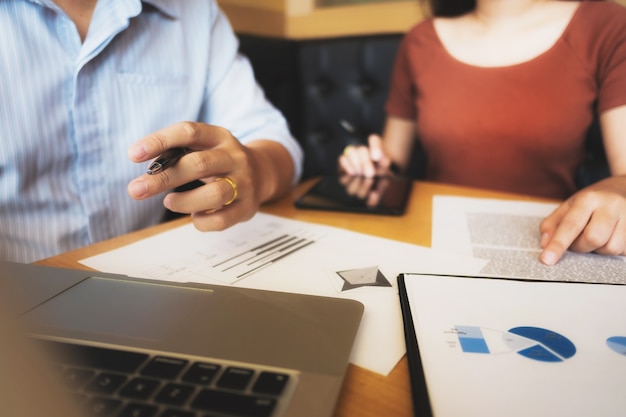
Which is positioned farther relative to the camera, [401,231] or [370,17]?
[370,17]

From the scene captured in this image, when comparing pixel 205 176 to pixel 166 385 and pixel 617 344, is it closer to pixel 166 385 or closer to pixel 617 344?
pixel 166 385

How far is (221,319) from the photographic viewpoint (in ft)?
0.81

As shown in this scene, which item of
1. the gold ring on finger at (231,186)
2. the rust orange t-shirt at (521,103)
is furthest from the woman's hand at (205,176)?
the rust orange t-shirt at (521,103)

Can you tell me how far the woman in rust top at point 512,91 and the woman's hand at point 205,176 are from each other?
11.9 inches

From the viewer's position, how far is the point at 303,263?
372 millimetres

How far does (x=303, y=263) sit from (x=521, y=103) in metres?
0.61

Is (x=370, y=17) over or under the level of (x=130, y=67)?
over

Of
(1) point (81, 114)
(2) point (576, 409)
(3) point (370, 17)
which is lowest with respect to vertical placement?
(2) point (576, 409)

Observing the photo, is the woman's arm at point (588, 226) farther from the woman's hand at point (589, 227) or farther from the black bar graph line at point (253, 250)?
the black bar graph line at point (253, 250)

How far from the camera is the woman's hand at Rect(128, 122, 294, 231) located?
33cm

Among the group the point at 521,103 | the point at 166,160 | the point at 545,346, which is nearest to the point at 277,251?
the point at 166,160

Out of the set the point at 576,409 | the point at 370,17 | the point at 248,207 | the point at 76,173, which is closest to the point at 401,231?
the point at 248,207

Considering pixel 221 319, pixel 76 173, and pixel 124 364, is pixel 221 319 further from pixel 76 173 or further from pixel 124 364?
pixel 76 173

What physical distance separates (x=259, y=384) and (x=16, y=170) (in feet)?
1.43
